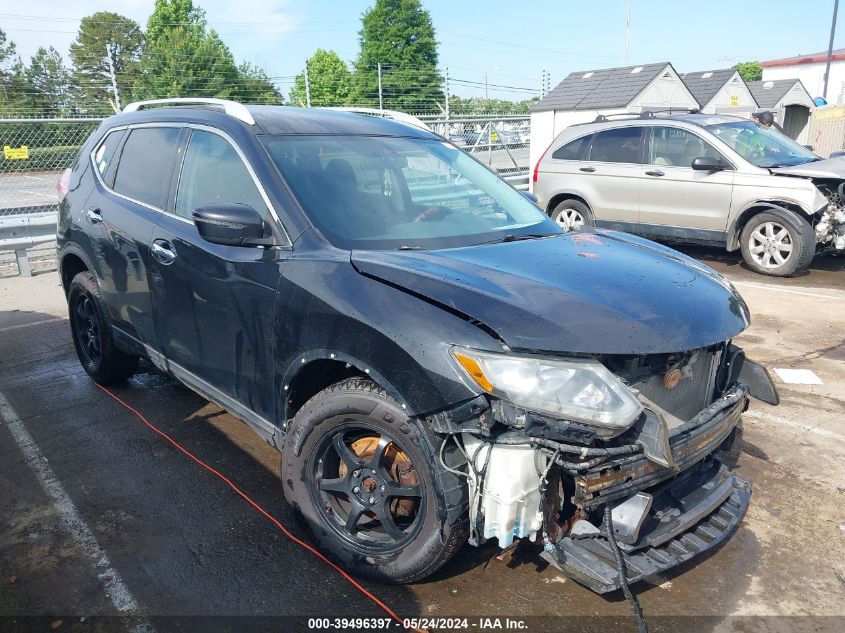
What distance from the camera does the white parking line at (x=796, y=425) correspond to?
168 inches

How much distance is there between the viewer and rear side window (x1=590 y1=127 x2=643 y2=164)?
9.41 metres

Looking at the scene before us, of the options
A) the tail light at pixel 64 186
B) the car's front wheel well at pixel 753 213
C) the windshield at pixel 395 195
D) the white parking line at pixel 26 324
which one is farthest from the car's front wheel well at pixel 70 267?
the car's front wheel well at pixel 753 213

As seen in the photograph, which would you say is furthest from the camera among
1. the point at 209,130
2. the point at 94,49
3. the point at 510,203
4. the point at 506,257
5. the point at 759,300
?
the point at 94,49

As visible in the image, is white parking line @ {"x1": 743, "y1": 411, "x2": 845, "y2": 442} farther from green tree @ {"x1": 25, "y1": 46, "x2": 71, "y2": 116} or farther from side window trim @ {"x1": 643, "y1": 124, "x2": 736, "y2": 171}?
green tree @ {"x1": 25, "y1": 46, "x2": 71, "y2": 116}

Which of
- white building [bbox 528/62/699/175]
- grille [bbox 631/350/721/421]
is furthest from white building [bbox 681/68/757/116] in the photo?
grille [bbox 631/350/721/421]

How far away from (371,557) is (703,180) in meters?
7.54

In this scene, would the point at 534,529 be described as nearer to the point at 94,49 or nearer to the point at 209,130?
the point at 209,130

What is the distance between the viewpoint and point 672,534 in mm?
2570

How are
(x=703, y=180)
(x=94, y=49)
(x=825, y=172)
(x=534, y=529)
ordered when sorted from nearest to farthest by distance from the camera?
(x=534, y=529), (x=825, y=172), (x=703, y=180), (x=94, y=49)

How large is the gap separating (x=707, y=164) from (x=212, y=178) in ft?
22.5

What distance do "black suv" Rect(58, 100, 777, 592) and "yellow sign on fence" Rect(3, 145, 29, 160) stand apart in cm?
724

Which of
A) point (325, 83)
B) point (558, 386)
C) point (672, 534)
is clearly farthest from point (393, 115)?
point (325, 83)

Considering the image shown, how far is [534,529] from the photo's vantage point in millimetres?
2400

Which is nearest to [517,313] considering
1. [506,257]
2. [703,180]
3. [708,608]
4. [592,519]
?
[506,257]
